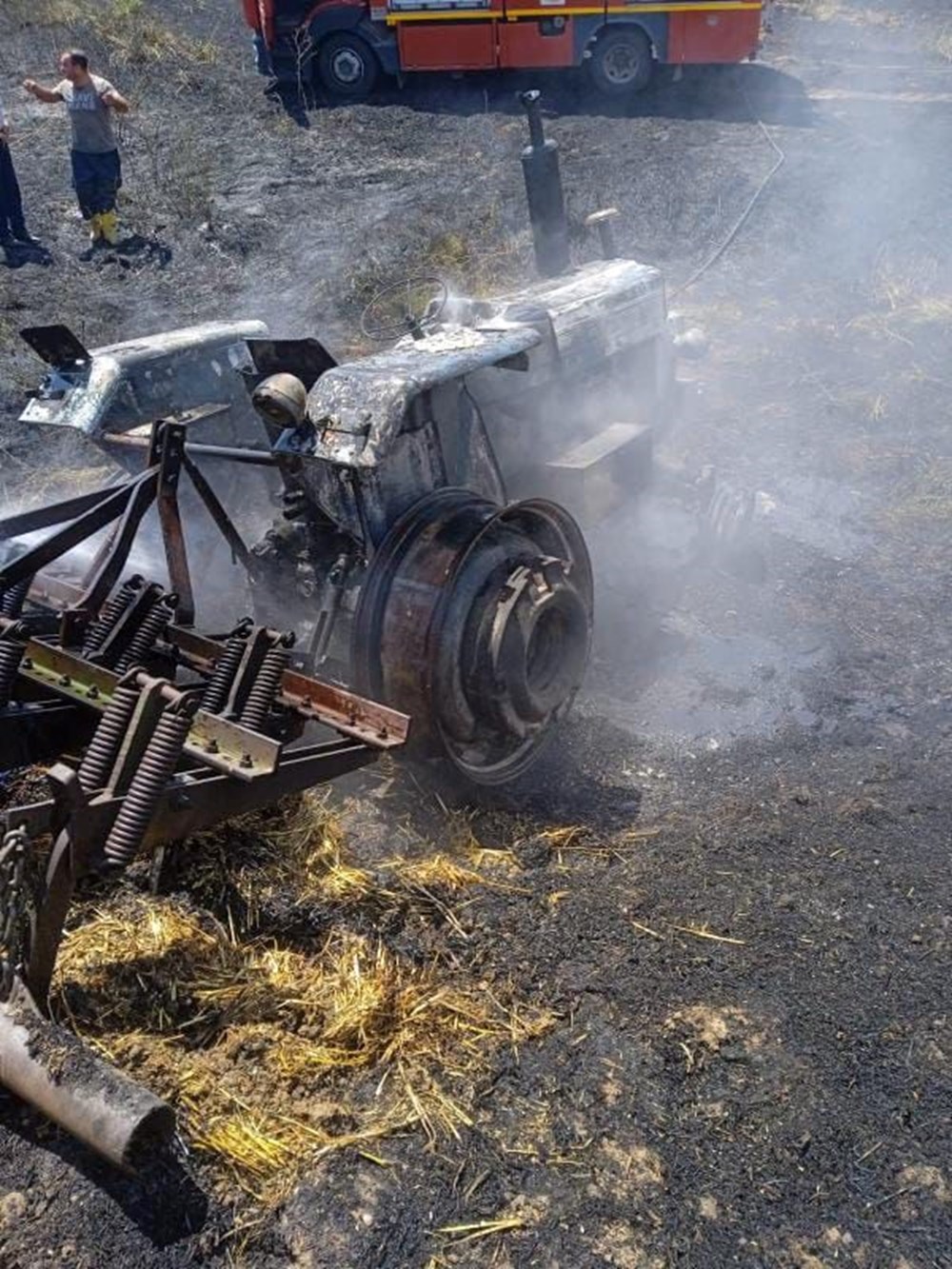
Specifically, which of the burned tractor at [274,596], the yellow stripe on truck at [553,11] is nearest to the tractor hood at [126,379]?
the burned tractor at [274,596]

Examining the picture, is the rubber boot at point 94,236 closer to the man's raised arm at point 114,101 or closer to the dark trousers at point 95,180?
the dark trousers at point 95,180

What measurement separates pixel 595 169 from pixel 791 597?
30.9 ft

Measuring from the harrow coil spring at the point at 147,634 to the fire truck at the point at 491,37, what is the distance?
14.3m

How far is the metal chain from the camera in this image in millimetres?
3184

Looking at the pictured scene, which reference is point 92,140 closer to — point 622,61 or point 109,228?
point 109,228

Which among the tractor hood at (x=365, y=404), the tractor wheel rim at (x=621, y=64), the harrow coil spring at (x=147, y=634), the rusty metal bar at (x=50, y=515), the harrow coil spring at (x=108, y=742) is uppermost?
the tractor wheel rim at (x=621, y=64)

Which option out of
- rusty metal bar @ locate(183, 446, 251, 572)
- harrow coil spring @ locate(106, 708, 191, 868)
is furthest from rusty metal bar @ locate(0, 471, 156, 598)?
harrow coil spring @ locate(106, 708, 191, 868)

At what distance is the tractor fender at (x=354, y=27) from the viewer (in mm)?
16250

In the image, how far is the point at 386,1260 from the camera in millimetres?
3047

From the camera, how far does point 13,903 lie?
3.26 m

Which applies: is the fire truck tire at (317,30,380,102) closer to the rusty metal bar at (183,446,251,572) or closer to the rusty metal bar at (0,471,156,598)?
the rusty metal bar at (183,446,251,572)

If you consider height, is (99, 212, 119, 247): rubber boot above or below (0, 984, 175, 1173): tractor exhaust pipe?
above

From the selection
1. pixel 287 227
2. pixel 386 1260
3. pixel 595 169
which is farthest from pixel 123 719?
pixel 595 169

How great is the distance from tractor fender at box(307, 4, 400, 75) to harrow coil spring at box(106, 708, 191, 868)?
1597cm
